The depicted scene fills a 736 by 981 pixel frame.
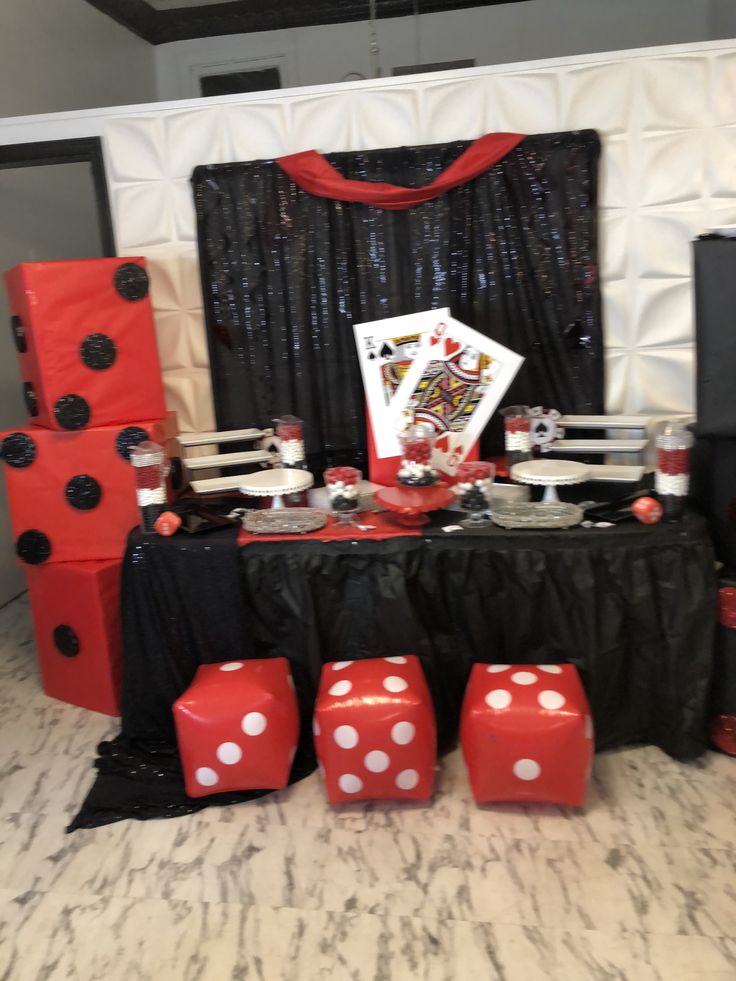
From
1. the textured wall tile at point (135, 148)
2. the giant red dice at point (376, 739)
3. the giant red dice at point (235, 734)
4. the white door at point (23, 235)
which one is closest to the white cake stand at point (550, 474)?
the giant red dice at point (376, 739)

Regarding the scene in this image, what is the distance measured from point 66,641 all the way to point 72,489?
0.52 meters

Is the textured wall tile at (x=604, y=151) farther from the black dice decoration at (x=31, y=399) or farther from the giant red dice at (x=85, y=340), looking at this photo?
the black dice decoration at (x=31, y=399)

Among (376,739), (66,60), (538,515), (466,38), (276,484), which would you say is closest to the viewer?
(376,739)

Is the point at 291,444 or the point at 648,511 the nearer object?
the point at 648,511

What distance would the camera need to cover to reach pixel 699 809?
1.89 metres

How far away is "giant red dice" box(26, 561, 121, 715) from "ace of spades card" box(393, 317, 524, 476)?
108 centimetres

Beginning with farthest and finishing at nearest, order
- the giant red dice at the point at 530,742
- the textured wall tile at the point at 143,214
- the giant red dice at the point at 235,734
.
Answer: the textured wall tile at the point at 143,214, the giant red dice at the point at 235,734, the giant red dice at the point at 530,742

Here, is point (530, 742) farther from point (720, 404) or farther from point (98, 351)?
point (98, 351)

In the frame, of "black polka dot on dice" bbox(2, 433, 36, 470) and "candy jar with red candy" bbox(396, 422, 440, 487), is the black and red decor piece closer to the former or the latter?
"candy jar with red candy" bbox(396, 422, 440, 487)

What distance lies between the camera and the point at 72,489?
2404 millimetres

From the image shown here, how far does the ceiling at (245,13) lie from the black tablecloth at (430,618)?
10.9 feet

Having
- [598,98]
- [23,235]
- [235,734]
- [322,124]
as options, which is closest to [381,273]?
[322,124]

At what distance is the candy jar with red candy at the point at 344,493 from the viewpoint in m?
2.22

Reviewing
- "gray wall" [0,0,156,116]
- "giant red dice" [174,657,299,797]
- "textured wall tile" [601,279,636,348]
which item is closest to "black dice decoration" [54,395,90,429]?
"giant red dice" [174,657,299,797]
